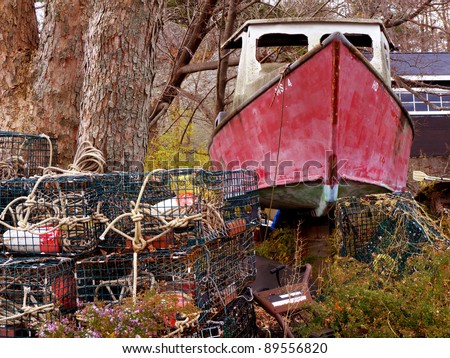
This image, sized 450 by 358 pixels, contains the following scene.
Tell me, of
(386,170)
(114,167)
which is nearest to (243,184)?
(114,167)

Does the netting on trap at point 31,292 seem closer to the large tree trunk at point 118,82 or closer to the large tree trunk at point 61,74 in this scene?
the large tree trunk at point 118,82

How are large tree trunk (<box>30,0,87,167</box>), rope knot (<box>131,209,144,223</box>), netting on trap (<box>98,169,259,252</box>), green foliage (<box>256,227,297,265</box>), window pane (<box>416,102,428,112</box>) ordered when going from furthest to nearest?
1. window pane (<box>416,102,428,112</box>)
2. green foliage (<box>256,227,297,265</box>)
3. large tree trunk (<box>30,0,87,167</box>)
4. netting on trap (<box>98,169,259,252</box>)
5. rope knot (<box>131,209,144,223</box>)

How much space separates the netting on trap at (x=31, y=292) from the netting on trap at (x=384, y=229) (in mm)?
2422

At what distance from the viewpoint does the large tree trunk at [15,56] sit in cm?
520

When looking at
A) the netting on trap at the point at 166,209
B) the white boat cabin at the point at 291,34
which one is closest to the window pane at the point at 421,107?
the white boat cabin at the point at 291,34

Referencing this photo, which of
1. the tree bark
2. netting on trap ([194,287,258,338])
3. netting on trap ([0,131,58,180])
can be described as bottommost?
netting on trap ([194,287,258,338])

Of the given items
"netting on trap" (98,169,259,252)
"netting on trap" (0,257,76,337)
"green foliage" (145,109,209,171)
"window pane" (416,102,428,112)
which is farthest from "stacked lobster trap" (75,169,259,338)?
"window pane" (416,102,428,112)

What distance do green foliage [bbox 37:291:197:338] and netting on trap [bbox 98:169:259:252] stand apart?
0.30 meters

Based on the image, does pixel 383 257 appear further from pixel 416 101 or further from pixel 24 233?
pixel 416 101

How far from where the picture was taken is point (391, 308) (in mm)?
3311

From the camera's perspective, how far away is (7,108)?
5234 millimetres

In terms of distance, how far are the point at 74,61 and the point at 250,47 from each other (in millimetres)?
2765

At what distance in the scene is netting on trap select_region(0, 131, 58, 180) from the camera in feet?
13.6

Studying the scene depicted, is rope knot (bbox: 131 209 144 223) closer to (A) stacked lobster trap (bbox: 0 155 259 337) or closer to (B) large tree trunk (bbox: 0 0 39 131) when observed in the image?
(A) stacked lobster trap (bbox: 0 155 259 337)
